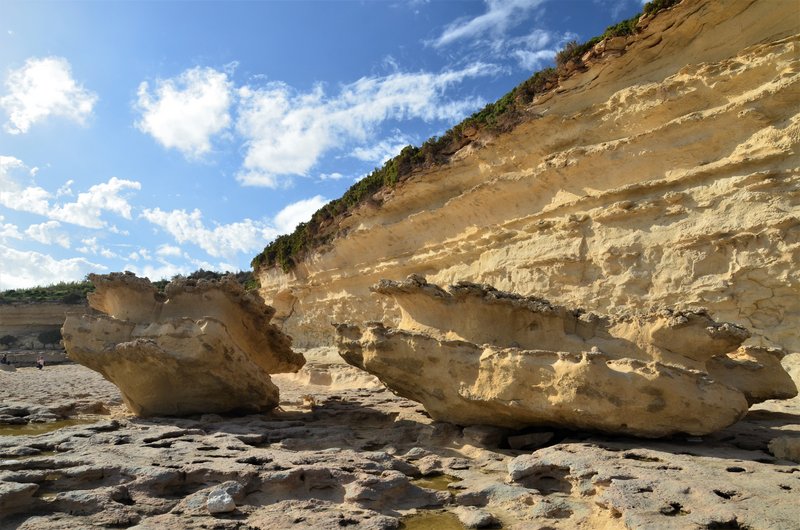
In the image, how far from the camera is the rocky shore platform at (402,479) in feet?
11.6

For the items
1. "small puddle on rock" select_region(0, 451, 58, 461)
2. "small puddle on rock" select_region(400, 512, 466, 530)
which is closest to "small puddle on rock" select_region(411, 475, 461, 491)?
"small puddle on rock" select_region(400, 512, 466, 530)

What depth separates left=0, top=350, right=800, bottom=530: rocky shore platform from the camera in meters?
3.54

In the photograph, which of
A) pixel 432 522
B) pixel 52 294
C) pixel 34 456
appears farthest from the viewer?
pixel 52 294

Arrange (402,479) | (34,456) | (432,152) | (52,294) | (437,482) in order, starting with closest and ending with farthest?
1. (402,479)
2. (437,482)
3. (34,456)
4. (432,152)
5. (52,294)

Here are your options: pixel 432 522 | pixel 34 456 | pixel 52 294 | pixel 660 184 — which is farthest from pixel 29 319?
pixel 432 522

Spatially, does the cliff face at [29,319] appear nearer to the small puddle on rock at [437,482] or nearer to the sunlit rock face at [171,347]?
the sunlit rock face at [171,347]

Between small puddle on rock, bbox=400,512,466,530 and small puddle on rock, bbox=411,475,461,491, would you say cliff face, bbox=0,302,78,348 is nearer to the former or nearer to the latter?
small puddle on rock, bbox=411,475,461,491

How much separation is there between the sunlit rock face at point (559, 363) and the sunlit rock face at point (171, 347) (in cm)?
195

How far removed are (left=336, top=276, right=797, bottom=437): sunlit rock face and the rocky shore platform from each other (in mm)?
295

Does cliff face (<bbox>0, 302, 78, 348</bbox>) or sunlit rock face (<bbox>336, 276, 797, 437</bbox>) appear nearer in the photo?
sunlit rock face (<bbox>336, 276, 797, 437</bbox>)

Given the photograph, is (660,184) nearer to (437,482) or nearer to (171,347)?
(437,482)

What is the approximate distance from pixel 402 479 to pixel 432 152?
12.8 metres

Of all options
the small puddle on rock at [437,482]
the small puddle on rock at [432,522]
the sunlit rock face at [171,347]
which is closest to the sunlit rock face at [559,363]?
the small puddle on rock at [437,482]

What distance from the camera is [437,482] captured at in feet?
15.7
